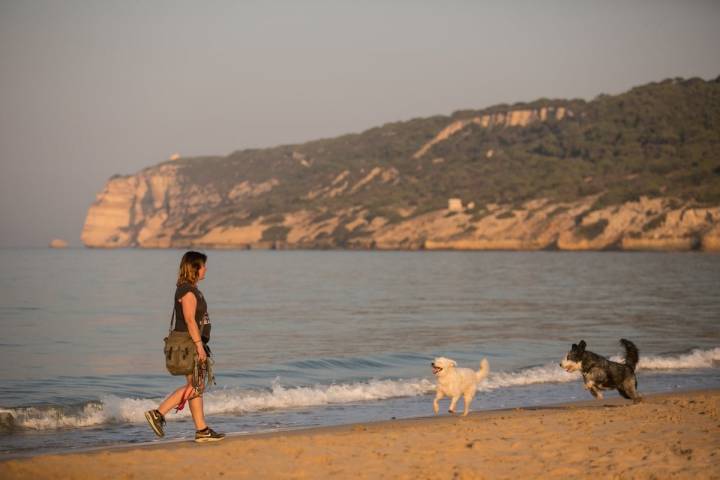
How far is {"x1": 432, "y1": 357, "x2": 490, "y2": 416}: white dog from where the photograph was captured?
11.3m

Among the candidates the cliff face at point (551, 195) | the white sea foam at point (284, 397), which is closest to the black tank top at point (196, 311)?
the white sea foam at point (284, 397)

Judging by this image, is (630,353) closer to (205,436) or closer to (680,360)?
(205,436)

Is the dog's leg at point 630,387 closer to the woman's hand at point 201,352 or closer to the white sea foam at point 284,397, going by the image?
the white sea foam at point 284,397

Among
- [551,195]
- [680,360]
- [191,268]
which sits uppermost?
[551,195]

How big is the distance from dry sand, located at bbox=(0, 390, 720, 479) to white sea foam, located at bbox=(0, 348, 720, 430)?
9.63 feet

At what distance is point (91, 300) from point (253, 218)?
14801cm

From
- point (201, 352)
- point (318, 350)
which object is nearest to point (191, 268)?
point (201, 352)

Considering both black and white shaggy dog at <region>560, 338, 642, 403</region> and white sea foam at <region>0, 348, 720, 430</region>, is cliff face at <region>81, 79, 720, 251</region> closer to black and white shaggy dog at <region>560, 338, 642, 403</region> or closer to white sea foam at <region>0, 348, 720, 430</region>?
white sea foam at <region>0, 348, 720, 430</region>

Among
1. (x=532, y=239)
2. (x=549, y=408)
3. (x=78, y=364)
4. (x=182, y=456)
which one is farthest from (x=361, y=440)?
(x=532, y=239)

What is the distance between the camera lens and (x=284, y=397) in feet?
47.4

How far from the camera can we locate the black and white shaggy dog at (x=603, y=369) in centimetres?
1191

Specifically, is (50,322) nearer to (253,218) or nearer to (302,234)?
(302,234)

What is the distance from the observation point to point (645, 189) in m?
128

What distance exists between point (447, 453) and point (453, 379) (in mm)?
2757
